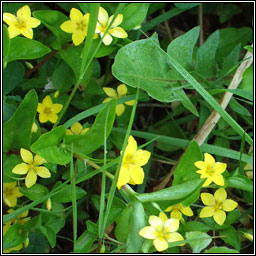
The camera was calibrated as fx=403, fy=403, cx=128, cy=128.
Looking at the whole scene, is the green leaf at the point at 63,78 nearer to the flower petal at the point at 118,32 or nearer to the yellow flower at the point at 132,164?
the flower petal at the point at 118,32

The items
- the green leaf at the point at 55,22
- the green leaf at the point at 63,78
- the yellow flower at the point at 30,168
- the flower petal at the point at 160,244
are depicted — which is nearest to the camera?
the flower petal at the point at 160,244

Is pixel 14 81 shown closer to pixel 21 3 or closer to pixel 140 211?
pixel 21 3

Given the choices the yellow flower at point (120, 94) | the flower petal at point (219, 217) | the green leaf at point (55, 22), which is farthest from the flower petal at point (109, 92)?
the flower petal at point (219, 217)

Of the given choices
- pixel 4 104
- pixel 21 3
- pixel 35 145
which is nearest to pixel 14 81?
pixel 4 104

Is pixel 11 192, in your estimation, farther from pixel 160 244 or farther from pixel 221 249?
pixel 221 249

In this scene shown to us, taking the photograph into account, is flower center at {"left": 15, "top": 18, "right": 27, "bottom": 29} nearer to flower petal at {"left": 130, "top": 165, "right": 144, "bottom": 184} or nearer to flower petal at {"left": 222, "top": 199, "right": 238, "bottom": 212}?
flower petal at {"left": 130, "top": 165, "right": 144, "bottom": 184}

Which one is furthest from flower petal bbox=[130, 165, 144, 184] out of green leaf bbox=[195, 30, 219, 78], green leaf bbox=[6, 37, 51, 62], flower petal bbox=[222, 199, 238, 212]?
green leaf bbox=[195, 30, 219, 78]
